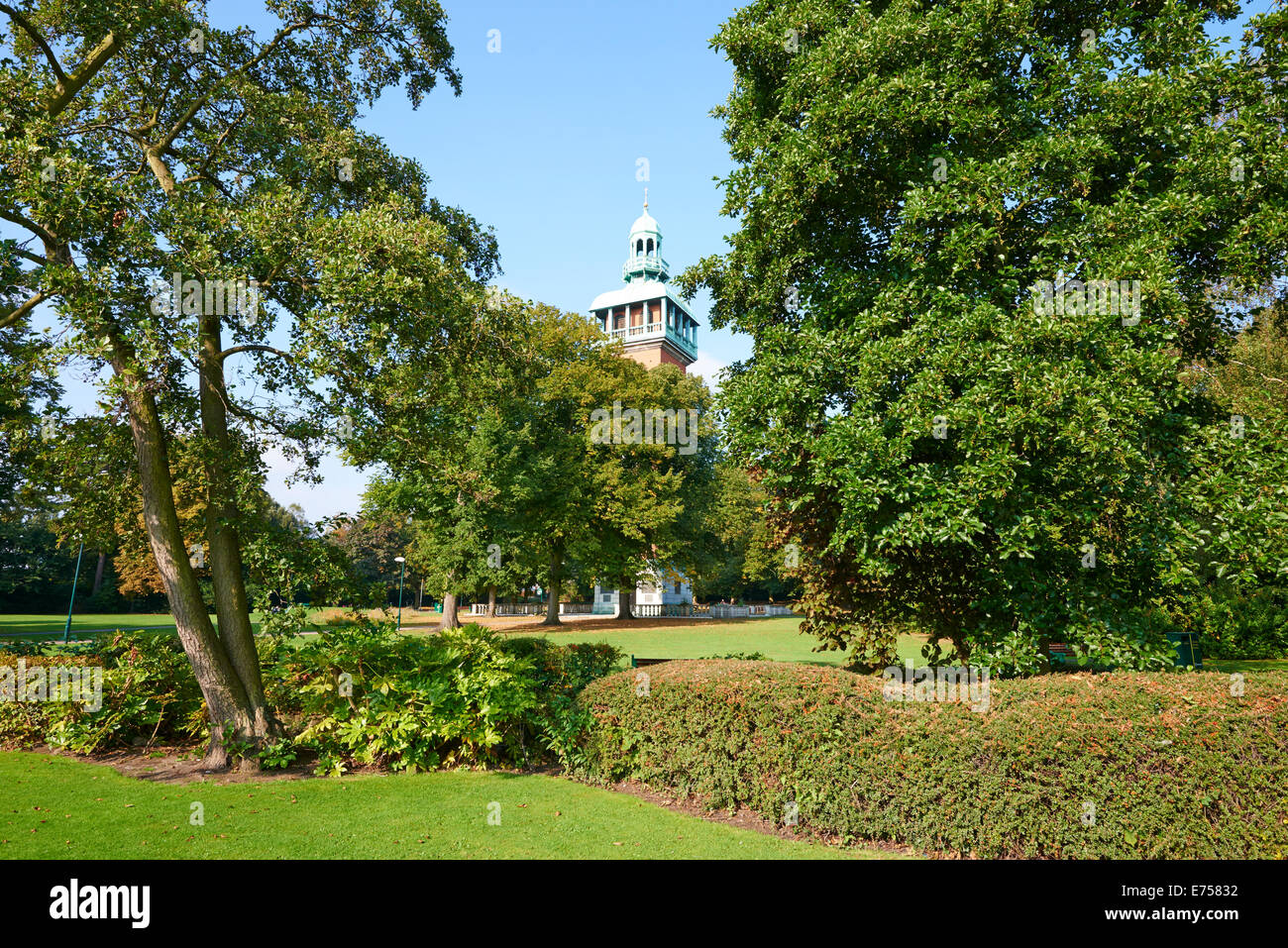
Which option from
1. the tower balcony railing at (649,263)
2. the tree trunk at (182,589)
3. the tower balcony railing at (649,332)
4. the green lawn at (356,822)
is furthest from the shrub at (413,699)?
the tower balcony railing at (649,263)

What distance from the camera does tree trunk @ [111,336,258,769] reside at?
336 inches

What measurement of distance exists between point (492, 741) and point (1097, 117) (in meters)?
10.0

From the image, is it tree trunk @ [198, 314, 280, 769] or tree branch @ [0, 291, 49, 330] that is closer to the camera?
tree branch @ [0, 291, 49, 330]

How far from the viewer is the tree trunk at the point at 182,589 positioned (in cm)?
854

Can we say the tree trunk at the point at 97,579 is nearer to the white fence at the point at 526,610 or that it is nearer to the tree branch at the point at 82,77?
Answer: the white fence at the point at 526,610

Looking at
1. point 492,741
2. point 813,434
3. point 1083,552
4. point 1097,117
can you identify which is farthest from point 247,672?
point 1097,117

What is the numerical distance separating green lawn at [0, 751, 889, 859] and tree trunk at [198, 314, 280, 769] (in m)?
1.37

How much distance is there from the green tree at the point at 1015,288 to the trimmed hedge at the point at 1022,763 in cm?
152

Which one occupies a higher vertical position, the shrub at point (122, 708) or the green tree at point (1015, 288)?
the green tree at point (1015, 288)

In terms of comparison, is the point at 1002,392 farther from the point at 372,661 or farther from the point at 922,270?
the point at 372,661

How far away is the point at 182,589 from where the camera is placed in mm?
8648

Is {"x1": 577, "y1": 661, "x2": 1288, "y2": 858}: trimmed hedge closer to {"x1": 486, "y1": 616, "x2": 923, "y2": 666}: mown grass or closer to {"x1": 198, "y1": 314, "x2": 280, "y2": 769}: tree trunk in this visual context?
{"x1": 198, "y1": 314, "x2": 280, "y2": 769}: tree trunk

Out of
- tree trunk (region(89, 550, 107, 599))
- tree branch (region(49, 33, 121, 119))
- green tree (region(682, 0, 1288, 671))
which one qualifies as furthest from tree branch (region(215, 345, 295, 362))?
tree trunk (region(89, 550, 107, 599))

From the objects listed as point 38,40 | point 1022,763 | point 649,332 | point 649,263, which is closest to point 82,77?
point 38,40
